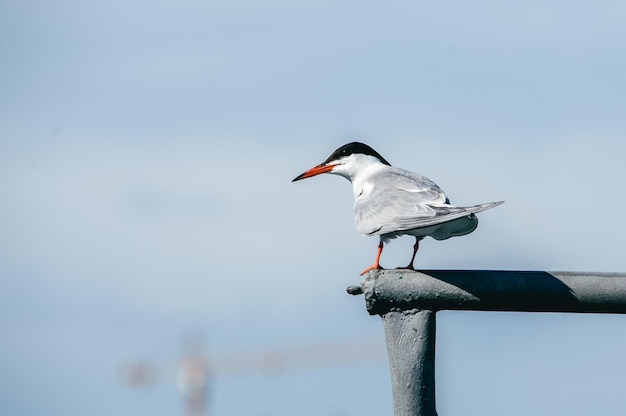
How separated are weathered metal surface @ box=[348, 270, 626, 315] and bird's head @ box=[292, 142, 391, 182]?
6906 millimetres

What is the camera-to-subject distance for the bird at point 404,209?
10.4m

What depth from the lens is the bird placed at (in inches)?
408

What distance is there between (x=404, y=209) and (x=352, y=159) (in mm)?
3194

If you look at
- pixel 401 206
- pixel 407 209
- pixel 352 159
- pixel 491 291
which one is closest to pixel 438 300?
pixel 491 291

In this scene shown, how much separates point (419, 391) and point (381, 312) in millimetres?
494

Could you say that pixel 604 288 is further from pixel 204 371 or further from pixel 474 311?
pixel 204 371

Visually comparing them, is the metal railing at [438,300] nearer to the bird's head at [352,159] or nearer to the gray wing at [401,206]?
the gray wing at [401,206]

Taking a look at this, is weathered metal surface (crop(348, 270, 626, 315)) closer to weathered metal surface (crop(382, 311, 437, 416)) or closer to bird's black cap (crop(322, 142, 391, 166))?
weathered metal surface (crop(382, 311, 437, 416))

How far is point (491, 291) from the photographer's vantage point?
7371 millimetres

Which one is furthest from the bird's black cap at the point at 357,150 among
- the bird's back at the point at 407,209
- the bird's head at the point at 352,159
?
the bird's back at the point at 407,209

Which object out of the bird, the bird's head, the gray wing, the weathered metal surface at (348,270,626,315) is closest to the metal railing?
the weathered metal surface at (348,270,626,315)

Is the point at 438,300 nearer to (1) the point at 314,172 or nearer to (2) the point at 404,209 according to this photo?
(2) the point at 404,209

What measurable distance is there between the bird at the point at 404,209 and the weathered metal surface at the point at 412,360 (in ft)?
6.70

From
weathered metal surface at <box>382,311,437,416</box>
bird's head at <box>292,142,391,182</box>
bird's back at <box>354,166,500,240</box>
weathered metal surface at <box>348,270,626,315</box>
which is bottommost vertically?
weathered metal surface at <box>382,311,437,416</box>
